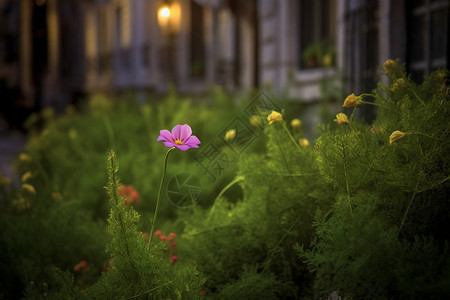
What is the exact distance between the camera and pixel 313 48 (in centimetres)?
600

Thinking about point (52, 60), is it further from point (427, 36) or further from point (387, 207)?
point (387, 207)

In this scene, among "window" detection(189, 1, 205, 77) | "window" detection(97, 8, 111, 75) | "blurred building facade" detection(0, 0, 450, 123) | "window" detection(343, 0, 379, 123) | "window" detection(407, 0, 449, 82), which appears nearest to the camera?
"window" detection(407, 0, 449, 82)

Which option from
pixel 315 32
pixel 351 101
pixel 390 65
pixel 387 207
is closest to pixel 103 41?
pixel 315 32

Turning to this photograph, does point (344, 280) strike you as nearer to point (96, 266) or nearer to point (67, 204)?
point (96, 266)

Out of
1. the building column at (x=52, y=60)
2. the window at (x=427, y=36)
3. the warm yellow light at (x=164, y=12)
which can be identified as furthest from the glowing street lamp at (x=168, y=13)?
the building column at (x=52, y=60)

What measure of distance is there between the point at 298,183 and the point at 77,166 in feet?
8.41

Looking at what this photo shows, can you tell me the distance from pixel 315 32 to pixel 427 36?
3278mm

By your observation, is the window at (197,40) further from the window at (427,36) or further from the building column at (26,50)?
the building column at (26,50)

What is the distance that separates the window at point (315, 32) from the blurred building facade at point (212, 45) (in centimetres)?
1

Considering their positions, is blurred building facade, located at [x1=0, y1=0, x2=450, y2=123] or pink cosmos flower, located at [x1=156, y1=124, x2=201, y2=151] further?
blurred building facade, located at [x1=0, y1=0, x2=450, y2=123]

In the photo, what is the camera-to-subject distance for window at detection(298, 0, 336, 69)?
19.3 feet

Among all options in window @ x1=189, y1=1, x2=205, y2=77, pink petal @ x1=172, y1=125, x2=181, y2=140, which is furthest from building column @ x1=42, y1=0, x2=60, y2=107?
pink petal @ x1=172, y1=125, x2=181, y2=140

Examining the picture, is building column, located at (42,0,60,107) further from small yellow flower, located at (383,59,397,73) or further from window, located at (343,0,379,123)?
small yellow flower, located at (383,59,397,73)

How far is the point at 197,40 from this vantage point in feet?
32.3
